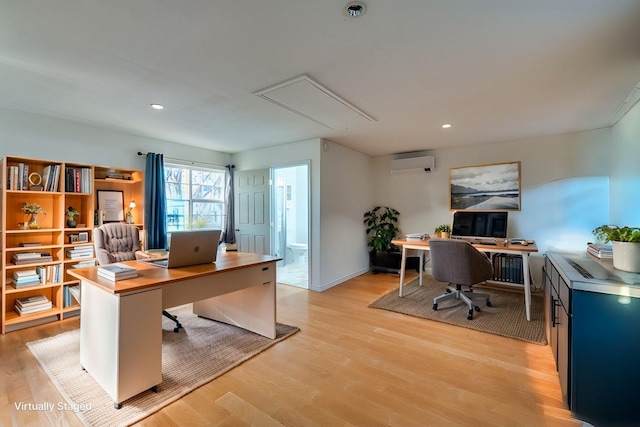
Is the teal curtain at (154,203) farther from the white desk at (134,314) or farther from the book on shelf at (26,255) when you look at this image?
the white desk at (134,314)

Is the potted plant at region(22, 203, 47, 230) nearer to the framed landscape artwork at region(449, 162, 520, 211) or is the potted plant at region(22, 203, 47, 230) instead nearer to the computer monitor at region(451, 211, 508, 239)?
the computer monitor at region(451, 211, 508, 239)

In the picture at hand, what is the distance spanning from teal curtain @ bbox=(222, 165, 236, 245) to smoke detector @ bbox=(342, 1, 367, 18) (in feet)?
13.6

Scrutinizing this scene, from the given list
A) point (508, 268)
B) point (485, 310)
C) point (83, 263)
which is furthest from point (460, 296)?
point (83, 263)

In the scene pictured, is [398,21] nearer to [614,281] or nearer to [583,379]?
[614,281]

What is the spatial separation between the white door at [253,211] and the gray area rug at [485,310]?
2.25m

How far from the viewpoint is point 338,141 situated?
4.38 meters

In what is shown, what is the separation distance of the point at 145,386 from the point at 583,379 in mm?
2580

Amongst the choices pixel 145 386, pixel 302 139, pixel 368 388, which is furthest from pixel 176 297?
pixel 302 139

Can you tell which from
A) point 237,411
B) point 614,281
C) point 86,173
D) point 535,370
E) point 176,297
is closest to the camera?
point 614,281

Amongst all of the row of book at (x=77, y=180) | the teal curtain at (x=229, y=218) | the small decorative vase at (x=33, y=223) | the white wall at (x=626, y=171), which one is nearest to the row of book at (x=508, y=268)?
the white wall at (x=626, y=171)

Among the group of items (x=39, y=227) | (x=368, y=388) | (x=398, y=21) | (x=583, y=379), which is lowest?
(x=368, y=388)

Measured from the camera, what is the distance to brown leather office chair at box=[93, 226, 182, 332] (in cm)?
307

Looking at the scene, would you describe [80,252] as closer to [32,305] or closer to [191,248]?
[32,305]

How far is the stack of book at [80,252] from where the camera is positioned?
3209mm
